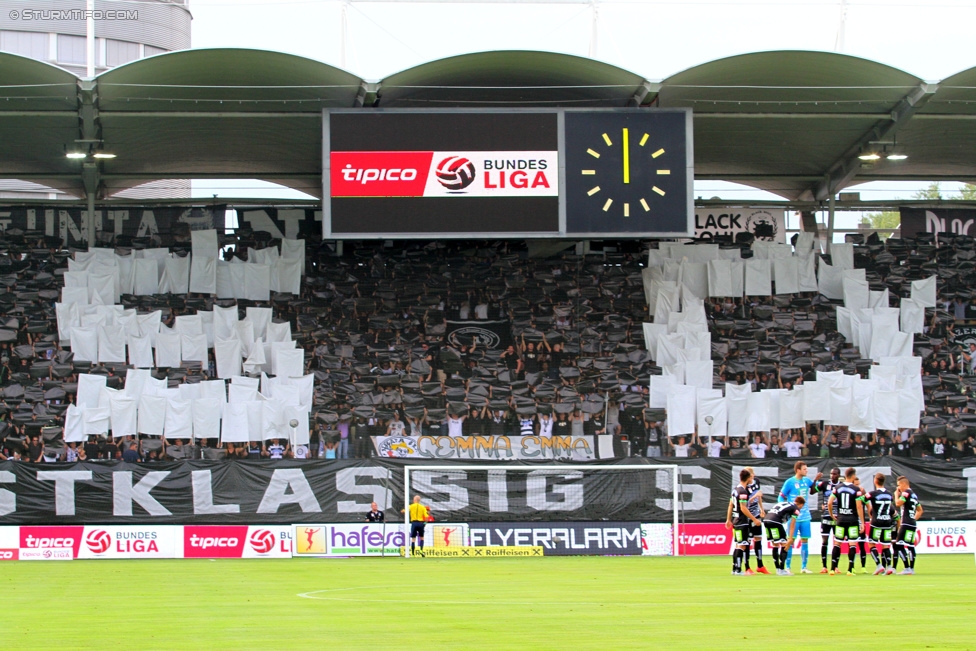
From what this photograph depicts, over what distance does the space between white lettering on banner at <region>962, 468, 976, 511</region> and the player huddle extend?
8.70 m

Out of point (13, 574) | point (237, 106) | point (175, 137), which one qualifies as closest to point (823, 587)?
point (13, 574)

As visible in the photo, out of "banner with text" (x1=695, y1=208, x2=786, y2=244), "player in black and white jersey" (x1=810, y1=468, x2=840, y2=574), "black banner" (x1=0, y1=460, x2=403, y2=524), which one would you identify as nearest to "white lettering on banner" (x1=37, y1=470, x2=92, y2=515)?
"black banner" (x1=0, y1=460, x2=403, y2=524)

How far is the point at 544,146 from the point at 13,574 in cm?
1680

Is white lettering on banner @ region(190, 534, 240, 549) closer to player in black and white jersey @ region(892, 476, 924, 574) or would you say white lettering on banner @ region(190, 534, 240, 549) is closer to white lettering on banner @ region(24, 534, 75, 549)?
white lettering on banner @ region(24, 534, 75, 549)

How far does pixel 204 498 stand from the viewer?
2678cm

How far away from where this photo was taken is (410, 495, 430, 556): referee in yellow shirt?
25672mm

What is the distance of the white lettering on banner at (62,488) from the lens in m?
26.3

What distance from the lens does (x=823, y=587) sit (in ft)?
53.1

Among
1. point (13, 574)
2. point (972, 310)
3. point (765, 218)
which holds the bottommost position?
point (13, 574)

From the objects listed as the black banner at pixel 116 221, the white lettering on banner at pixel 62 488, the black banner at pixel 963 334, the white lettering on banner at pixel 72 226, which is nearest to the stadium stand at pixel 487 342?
the black banner at pixel 963 334

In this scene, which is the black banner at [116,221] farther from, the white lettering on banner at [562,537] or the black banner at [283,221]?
the white lettering on banner at [562,537]

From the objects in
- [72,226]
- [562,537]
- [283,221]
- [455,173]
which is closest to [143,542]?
[562,537]

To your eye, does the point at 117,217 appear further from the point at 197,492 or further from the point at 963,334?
the point at 963,334

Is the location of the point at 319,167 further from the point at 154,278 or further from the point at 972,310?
the point at 972,310
